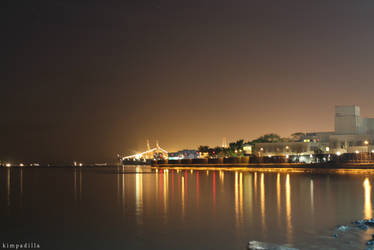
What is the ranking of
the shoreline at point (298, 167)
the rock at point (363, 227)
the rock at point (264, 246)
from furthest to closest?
the shoreline at point (298, 167) < the rock at point (363, 227) < the rock at point (264, 246)

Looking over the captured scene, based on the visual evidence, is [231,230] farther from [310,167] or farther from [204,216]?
[310,167]

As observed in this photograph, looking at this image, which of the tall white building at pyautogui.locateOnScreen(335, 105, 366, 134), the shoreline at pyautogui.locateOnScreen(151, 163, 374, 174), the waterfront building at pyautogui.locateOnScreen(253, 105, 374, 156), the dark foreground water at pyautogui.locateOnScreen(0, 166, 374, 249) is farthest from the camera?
the tall white building at pyautogui.locateOnScreen(335, 105, 366, 134)

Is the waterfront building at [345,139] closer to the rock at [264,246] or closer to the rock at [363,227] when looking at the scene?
the rock at [363,227]

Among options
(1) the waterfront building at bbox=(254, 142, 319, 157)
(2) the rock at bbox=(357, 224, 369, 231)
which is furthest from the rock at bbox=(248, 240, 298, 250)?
(1) the waterfront building at bbox=(254, 142, 319, 157)

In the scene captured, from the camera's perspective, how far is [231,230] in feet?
42.5

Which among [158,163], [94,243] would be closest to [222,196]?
[94,243]

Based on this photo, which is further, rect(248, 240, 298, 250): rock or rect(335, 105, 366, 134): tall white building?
rect(335, 105, 366, 134): tall white building

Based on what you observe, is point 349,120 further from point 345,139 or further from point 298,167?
point 298,167

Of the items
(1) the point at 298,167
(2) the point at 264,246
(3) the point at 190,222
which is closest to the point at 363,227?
(2) the point at 264,246

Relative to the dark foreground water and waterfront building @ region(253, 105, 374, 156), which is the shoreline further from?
the dark foreground water

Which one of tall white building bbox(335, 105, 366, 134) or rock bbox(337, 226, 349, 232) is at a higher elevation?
tall white building bbox(335, 105, 366, 134)

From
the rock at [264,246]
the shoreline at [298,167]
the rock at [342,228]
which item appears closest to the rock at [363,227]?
the rock at [342,228]

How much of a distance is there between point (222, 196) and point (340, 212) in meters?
8.65

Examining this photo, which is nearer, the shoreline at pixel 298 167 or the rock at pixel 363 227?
the rock at pixel 363 227
